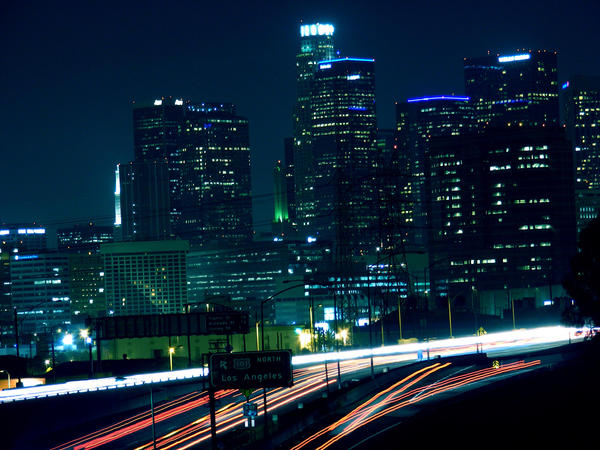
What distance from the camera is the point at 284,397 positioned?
3625 inches

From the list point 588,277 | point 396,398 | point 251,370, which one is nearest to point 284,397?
point 396,398

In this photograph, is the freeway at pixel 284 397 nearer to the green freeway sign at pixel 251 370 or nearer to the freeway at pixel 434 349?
the freeway at pixel 434 349

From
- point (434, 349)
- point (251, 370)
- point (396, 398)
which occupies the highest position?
point (251, 370)

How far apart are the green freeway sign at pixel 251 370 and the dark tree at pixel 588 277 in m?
30.7

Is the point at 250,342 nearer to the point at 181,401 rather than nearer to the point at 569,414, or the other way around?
the point at 181,401

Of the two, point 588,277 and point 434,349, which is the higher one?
point 588,277

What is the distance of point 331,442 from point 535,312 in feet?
455

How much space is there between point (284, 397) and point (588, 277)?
3017cm

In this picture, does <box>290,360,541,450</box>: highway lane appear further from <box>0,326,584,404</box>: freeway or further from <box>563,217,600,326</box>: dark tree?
<box>563,217,600,326</box>: dark tree

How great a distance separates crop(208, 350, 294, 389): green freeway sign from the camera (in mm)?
55375

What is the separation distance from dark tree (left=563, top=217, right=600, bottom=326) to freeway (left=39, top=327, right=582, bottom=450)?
13.6 meters

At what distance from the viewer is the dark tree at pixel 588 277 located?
252 feet

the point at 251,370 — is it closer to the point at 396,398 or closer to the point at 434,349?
the point at 396,398

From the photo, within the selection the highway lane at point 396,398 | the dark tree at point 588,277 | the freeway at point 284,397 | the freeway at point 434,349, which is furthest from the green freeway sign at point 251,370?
the freeway at point 434,349
